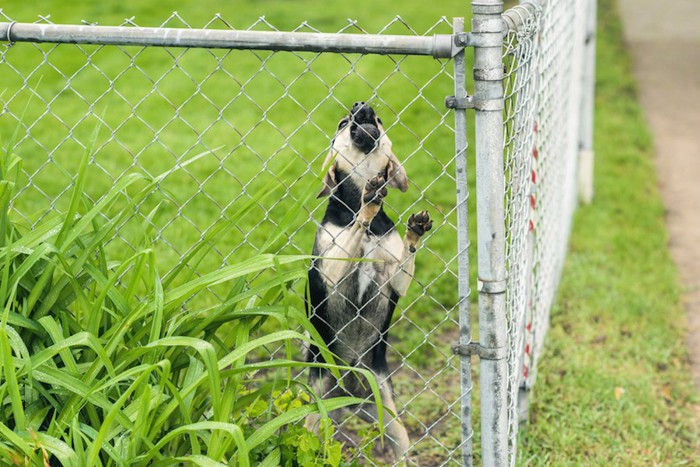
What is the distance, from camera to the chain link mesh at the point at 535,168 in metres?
3.20

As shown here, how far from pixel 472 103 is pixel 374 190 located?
45 cm

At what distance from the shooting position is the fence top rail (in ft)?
8.54

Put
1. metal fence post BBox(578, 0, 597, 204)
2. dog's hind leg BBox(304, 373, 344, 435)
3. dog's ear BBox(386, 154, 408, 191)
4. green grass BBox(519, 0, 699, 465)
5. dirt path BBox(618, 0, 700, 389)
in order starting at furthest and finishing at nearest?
metal fence post BBox(578, 0, 597, 204) < dirt path BBox(618, 0, 700, 389) < green grass BBox(519, 0, 699, 465) < dog's hind leg BBox(304, 373, 344, 435) < dog's ear BBox(386, 154, 408, 191)

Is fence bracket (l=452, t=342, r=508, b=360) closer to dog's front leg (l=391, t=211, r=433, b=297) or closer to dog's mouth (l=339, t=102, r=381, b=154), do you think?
dog's front leg (l=391, t=211, r=433, b=297)

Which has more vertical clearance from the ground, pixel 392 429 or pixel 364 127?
pixel 364 127

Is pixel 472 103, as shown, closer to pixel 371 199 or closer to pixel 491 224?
pixel 491 224

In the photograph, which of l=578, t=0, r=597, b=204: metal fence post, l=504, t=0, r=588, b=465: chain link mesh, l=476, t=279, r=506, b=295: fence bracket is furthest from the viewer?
l=578, t=0, r=597, b=204: metal fence post

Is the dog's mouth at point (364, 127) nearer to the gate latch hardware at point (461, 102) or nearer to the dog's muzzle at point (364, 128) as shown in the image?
the dog's muzzle at point (364, 128)

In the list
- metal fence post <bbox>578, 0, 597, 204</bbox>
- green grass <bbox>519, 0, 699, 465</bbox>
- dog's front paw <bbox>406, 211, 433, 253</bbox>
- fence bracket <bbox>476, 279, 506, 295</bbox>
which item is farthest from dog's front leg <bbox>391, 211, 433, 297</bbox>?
metal fence post <bbox>578, 0, 597, 204</bbox>

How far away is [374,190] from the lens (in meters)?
2.89

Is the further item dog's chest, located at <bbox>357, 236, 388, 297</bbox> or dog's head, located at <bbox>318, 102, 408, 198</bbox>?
dog's chest, located at <bbox>357, 236, 388, 297</bbox>

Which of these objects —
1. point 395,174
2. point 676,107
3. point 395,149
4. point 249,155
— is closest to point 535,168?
point 395,174

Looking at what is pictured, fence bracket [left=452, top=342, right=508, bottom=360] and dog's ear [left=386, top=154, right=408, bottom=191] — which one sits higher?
dog's ear [left=386, top=154, right=408, bottom=191]

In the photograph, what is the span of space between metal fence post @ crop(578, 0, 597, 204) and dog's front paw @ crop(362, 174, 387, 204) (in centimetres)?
401
